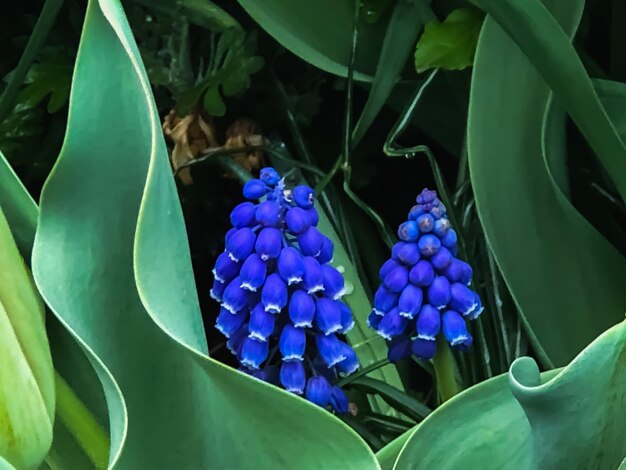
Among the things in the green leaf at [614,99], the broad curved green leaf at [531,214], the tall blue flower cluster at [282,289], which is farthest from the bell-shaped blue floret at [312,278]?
the green leaf at [614,99]

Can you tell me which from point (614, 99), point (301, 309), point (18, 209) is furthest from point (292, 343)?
point (614, 99)

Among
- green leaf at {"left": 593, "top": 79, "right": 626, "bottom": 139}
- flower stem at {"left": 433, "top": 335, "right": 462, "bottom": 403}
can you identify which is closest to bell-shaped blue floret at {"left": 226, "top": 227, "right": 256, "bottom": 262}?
flower stem at {"left": 433, "top": 335, "right": 462, "bottom": 403}

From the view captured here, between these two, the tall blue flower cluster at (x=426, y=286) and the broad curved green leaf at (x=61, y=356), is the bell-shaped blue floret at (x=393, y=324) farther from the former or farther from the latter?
the broad curved green leaf at (x=61, y=356)

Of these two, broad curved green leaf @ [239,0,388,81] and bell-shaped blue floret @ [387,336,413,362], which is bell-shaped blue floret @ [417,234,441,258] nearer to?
bell-shaped blue floret @ [387,336,413,362]

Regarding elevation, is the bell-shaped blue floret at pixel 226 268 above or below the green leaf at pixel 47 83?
below

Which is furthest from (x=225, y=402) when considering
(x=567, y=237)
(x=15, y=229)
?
(x=567, y=237)

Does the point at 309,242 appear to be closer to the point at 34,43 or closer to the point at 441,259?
the point at 441,259
